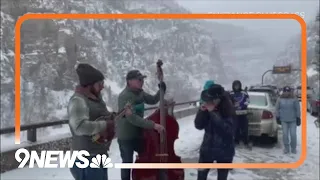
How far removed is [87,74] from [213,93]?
604mm

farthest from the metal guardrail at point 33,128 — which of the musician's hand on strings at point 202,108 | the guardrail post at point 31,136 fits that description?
the musician's hand on strings at point 202,108

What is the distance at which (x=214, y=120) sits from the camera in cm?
223

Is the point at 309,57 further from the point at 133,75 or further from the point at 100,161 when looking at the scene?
the point at 100,161

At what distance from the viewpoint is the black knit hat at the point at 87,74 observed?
155 cm

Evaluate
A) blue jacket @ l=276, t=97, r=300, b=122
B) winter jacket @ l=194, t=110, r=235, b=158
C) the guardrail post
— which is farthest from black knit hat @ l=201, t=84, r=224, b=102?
the guardrail post

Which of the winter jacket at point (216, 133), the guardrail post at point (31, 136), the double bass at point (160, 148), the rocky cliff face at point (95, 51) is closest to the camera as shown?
the rocky cliff face at point (95, 51)

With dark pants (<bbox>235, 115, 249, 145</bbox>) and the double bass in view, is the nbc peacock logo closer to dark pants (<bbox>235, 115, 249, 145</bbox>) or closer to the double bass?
the double bass

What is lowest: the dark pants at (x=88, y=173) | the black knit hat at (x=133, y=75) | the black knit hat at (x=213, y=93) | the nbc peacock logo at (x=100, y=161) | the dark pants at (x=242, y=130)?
the dark pants at (x=88, y=173)

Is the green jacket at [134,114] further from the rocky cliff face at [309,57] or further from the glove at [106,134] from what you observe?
the rocky cliff face at [309,57]

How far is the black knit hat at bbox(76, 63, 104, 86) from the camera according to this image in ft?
5.08

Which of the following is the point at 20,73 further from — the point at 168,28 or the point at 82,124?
the point at 168,28

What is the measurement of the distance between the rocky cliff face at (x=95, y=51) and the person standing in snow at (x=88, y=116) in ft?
0.12

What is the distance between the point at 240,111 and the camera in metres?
2.03

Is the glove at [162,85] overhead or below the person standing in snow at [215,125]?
overhead
